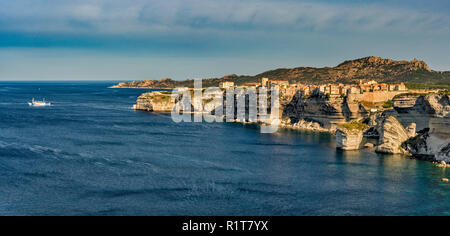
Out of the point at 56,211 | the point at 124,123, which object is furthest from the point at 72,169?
the point at 124,123

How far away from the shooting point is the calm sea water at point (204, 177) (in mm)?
26922

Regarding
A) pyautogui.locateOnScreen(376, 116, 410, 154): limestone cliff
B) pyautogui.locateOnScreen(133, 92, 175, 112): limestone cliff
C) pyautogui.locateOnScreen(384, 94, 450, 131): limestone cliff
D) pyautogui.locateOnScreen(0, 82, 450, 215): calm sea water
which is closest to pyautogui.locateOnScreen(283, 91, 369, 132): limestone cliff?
pyautogui.locateOnScreen(0, 82, 450, 215): calm sea water

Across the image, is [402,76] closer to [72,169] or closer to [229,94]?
[229,94]

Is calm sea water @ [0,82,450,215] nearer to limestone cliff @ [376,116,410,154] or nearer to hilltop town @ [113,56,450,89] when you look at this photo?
limestone cliff @ [376,116,410,154]

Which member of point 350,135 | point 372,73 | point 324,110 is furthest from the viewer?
point 372,73

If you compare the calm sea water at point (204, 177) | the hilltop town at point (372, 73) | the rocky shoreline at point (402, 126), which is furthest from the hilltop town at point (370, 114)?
the hilltop town at point (372, 73)

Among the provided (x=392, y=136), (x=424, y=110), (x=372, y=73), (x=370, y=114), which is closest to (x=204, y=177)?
(x=392, y=136)

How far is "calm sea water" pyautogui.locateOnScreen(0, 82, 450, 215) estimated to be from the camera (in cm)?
2692

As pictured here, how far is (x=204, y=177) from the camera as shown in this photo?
34688 millimetres

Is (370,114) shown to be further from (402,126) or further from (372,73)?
(372,73)

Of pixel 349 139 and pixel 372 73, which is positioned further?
pixel 372 73

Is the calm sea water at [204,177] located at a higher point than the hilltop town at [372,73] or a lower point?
lower

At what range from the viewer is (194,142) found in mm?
53750

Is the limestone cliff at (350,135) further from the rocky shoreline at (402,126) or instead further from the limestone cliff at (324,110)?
the limestone cliff at (324,110)
